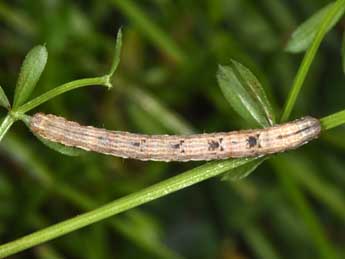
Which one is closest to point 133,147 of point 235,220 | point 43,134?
point 43,134

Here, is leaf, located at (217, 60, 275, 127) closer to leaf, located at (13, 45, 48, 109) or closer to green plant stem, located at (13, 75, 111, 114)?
green plant stem, located at (13, 75, 111, 114)

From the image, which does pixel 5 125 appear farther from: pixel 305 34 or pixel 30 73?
pixel 305 34

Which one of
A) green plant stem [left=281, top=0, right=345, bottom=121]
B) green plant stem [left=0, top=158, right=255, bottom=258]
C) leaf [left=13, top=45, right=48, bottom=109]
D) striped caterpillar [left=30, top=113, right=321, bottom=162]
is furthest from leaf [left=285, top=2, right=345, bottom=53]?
leaf [left=13, top=45, right=48, bottom=109]

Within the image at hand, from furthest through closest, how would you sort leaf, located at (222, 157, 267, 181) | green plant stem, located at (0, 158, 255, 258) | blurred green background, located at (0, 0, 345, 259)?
blurred green background, located at (0, 0, 345, 259) → leaf, located at (222, 157, 267, 181) → green plant stem, located at (0, 158, 255, 258)

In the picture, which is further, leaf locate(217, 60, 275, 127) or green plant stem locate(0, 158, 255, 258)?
leaf locate(217, 60, 275, 127)

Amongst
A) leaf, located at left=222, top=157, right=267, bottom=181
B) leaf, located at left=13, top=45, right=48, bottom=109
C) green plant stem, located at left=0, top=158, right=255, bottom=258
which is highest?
leaf, located at left=13, top=45, right=48, bottom=109

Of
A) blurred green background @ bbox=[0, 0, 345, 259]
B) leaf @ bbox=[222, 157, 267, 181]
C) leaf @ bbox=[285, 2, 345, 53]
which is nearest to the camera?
leaf @ bbox=[222, 157, 267, 181]

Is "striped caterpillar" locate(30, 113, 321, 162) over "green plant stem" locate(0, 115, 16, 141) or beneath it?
over

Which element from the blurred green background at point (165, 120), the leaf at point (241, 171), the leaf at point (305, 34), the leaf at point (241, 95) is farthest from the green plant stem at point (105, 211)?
the blurred green background at point (165, 120)
